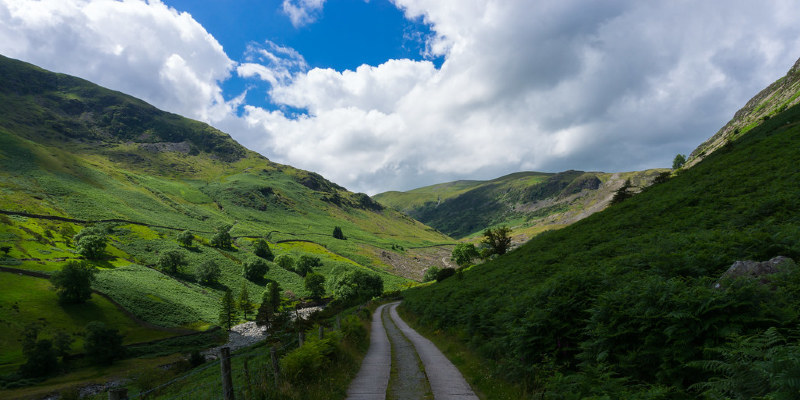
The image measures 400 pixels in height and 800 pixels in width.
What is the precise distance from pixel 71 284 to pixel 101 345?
2284 centimetres

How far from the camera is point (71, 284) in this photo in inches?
2591

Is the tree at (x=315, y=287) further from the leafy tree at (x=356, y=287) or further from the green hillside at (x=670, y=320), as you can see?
the green hillside at (x=670, y=320)

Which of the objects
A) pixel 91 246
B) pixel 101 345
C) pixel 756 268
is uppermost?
pixel 91 246

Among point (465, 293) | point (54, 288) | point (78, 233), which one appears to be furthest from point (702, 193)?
point (78, 233)

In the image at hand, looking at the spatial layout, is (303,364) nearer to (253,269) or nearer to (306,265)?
(253,269)

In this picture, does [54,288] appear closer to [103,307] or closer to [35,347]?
[103,307]

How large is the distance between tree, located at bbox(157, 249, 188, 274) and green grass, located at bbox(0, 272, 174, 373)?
103 feet

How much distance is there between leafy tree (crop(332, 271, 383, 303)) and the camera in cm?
8912

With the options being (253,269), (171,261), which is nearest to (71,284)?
(171,261)

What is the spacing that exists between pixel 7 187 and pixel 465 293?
195 m

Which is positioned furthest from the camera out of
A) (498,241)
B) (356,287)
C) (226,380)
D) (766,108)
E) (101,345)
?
(766,108)

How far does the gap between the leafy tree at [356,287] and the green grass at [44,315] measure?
134 feet

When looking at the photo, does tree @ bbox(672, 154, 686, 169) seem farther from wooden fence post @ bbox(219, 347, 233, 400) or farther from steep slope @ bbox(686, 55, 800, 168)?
wooden fence post @ bbox(219, 347, 233, 400)

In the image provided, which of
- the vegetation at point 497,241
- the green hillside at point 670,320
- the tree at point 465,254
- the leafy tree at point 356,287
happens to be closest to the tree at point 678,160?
the tree at point 465,254
